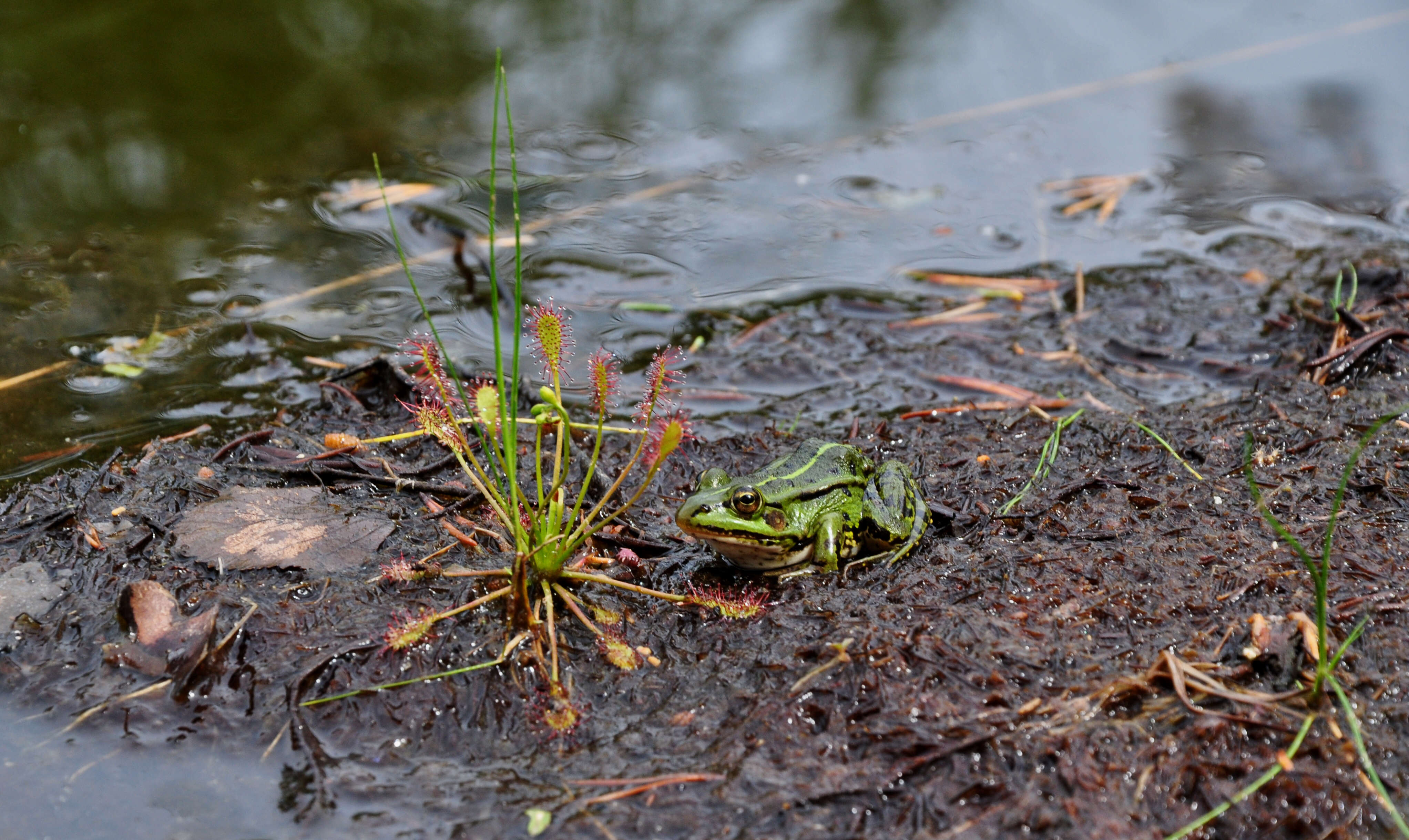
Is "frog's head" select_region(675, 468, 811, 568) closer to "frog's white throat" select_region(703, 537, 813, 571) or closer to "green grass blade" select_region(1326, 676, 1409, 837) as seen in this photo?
"frog's white throat" select_region(703, 537, 813, 571)

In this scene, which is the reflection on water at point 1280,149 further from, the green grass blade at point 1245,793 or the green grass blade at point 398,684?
the green grass blade at point 398,684

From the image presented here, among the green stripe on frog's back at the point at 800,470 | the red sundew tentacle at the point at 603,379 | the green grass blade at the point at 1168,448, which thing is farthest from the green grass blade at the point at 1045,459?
the red sundew tentacle at the point at 603,379

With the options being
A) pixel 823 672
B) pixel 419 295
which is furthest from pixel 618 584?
pixel 419 295

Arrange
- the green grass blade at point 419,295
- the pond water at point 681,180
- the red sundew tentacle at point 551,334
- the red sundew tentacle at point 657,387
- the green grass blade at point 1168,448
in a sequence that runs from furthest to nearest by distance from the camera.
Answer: the pond water at point 681,180 → the green grass blade at point 1168,448 → the red sundew tentacle at point 657,387 → the red sundew tentacle at point 551,334 → the green grass blade at point 419,295

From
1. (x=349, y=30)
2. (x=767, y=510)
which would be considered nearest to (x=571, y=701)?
(x=767, y=510)

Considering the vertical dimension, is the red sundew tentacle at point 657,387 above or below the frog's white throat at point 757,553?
above

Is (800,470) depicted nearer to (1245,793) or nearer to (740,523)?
(740,523)

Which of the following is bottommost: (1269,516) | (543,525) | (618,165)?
(543,525)

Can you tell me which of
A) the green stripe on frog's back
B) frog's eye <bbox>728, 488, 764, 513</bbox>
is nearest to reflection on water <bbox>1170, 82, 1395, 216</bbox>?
the green stripe on frog's back


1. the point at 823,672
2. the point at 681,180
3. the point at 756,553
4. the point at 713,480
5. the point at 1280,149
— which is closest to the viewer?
the point at 823,672
